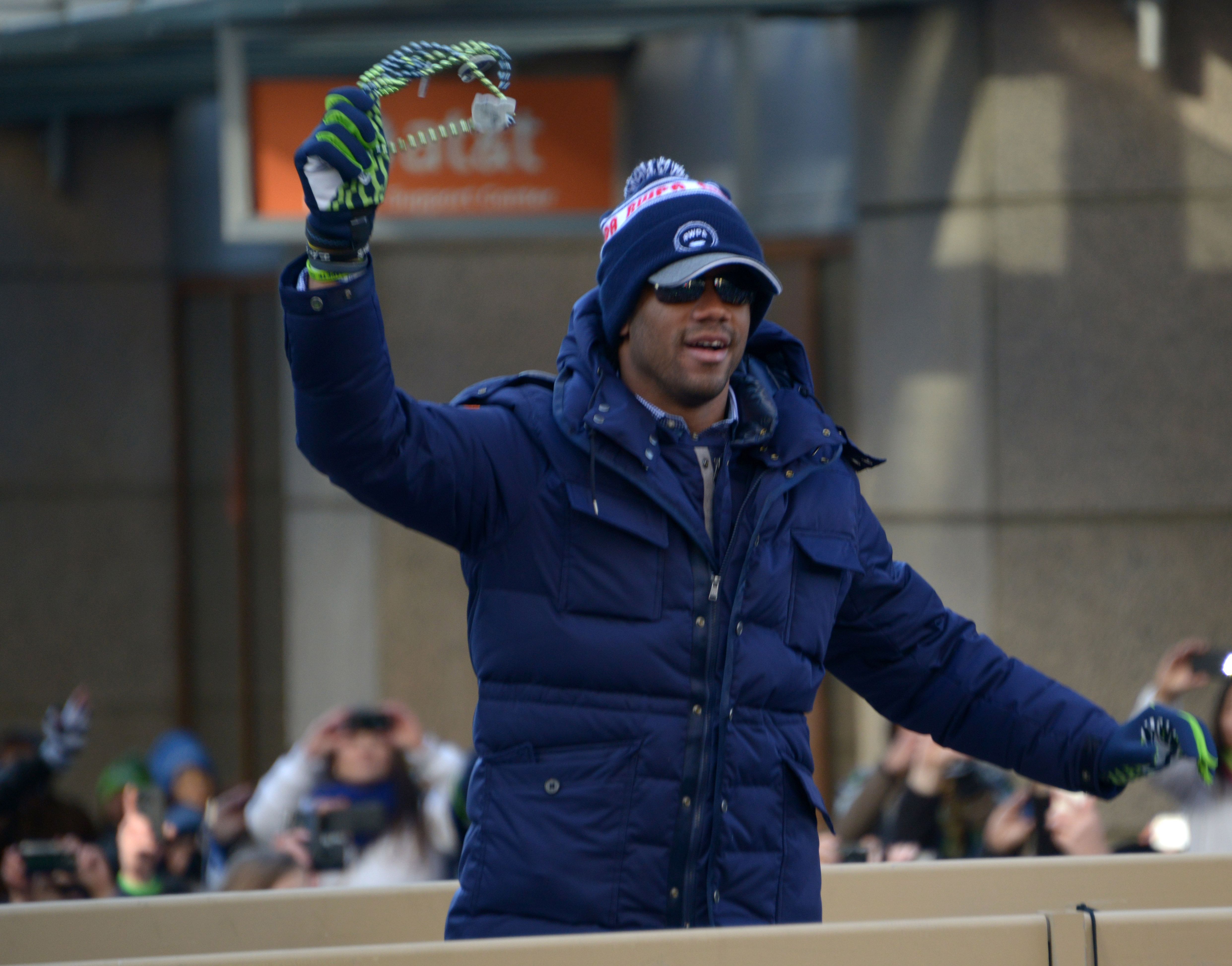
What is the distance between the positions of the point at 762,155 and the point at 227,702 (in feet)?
13.0

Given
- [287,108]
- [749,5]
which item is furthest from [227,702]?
[749,5]

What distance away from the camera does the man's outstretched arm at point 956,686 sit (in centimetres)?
235

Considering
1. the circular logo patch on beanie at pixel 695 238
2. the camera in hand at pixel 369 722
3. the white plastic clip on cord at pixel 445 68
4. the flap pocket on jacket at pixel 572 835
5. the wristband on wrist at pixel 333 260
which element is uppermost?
the white plastic clip on cord at pixel 445 68

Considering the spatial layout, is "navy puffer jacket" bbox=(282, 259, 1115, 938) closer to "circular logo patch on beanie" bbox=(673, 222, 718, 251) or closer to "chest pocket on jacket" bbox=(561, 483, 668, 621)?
"chest pocket on jacket" bbox=(561, 483, 668, 621)

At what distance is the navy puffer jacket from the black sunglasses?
5.2 inches

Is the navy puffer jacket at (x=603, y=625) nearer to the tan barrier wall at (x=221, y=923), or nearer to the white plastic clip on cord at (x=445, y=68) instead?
the tan barrier wall at (x=221, y=923)

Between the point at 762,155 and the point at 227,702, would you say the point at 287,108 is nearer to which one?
the point at 762,155

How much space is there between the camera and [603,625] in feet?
6.68

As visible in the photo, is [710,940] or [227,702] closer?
[710,940]

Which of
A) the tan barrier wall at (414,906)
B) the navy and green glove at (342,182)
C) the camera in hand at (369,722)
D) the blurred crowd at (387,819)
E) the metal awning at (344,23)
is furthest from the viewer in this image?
the metal awning at (344,23)

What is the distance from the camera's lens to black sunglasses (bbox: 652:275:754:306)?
2.13m

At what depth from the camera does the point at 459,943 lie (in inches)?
67.9

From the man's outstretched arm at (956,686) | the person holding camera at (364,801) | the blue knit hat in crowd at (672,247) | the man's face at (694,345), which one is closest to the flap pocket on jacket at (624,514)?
the man's face at (694,345)

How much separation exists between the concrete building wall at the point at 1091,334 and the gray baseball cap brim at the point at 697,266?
12.5 ft
